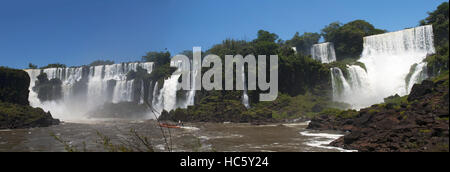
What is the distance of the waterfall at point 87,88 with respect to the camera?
1843 inches

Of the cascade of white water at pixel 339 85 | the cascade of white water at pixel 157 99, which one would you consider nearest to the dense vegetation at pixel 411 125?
the cascade of white water at pixel 339 85

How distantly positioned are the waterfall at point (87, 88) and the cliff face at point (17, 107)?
46.1ft

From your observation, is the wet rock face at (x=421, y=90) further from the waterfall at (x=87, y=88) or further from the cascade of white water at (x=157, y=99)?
the waterfall at (x=87, y=88)

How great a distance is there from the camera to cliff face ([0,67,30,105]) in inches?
1222

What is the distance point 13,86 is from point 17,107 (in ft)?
14.1

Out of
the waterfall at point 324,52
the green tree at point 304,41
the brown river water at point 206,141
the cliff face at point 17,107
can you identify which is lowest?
the brown river water at point 206,141

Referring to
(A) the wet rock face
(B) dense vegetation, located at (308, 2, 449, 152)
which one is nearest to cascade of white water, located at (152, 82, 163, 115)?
(B) dense vegetation, located at (308, 2, 449, 152)

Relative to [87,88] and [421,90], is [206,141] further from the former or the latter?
[87,88]
